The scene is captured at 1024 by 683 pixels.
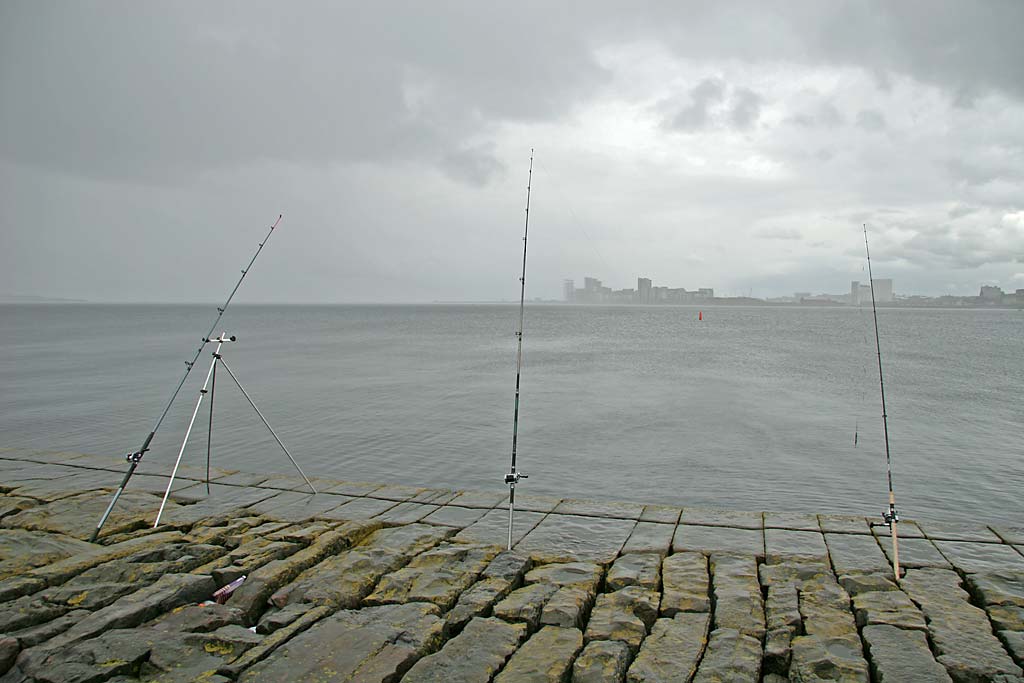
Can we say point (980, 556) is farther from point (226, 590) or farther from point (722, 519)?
point (226, 590)

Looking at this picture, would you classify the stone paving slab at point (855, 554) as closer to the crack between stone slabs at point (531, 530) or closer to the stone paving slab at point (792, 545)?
the stone paving slab at point (792, 545)

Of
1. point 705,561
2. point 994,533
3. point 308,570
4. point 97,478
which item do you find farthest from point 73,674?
point 994,533

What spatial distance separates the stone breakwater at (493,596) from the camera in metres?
3.81

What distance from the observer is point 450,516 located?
21.6 feet

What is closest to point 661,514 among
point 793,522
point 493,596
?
point 793,522

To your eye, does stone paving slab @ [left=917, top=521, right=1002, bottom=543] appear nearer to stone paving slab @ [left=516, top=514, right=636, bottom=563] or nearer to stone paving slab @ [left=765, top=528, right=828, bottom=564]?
stone paving slab @ [left=765, top=528, right=828, bottom=564]

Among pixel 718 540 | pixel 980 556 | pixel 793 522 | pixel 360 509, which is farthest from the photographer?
pixel 360 509

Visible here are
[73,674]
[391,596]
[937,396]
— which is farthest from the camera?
[937,396]

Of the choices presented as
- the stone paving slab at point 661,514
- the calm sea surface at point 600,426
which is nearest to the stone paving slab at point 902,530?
the stone paving slab at point 661,514

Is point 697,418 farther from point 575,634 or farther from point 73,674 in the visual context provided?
point 73,674

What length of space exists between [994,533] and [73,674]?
23.9ft

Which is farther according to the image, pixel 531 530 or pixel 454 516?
pixel 454 516

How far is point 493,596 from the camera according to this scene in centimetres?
465

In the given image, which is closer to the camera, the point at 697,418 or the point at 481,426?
the point at 481,426
